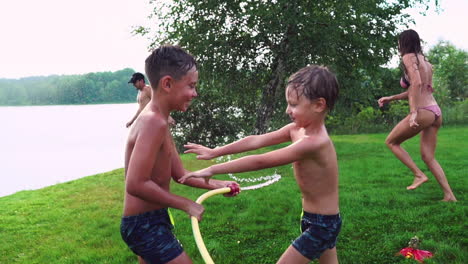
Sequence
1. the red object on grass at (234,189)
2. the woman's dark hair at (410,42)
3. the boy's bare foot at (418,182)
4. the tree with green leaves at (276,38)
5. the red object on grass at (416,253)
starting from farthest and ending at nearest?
the tree with green leaves at (276,38) < the boy's bare foot at (418,182) < the woman's dark hair at (410,42) < the red object on grass at (416,253) < the red object on grass at (234,189)

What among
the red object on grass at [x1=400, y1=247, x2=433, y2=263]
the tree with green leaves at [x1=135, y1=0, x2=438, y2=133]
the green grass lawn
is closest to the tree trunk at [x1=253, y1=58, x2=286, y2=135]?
the tree with green leaves at [x1=135, y1=0, x2=438, y2=133]

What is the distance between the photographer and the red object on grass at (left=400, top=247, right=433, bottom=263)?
15.8ft

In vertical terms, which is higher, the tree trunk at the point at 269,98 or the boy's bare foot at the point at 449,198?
the tree trunk at the point at 269,98

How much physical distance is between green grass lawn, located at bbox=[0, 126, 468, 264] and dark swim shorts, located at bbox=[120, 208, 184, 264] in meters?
2.41

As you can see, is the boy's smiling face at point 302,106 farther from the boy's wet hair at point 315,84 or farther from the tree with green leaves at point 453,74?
the tree with green leaves at point 453,74

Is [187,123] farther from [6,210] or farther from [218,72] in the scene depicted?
[6,210]

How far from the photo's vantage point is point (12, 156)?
25.9 meters

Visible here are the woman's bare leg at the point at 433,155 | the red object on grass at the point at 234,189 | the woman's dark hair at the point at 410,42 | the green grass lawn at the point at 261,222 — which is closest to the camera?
the red object on grass at the point at 234,189

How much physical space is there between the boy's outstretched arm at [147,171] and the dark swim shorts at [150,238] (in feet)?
0.76

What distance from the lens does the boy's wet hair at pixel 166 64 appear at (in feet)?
9.32

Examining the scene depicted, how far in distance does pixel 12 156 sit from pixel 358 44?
20953 millimetres

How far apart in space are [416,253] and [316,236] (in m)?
2.40

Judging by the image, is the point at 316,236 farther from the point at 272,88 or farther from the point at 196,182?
the point at 272,88

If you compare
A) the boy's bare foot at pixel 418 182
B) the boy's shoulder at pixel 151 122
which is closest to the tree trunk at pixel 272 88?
the boy's bare foot at pixel 418 182
